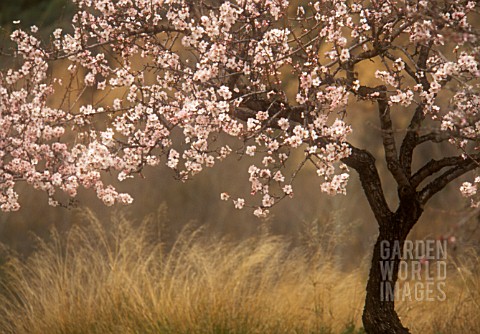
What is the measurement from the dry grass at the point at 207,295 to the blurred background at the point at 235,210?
2.55ft

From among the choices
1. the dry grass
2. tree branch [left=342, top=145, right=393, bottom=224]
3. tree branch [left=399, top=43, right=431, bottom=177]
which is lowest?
the dry grass

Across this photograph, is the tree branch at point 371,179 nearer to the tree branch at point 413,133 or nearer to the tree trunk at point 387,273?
the tree trunk at point 387,273

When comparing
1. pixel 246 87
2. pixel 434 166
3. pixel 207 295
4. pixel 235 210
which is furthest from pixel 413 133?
pixel 235 210

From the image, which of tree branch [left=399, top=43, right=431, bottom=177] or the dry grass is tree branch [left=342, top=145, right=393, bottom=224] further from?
the dry grass

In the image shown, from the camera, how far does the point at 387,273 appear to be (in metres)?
5.75

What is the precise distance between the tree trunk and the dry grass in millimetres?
812

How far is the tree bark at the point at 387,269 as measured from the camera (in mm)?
5699

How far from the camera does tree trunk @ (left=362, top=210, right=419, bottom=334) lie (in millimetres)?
5703

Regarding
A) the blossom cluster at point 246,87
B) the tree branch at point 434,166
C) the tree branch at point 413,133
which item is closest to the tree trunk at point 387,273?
the tree branch at point 434,166

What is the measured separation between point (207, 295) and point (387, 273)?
155 cm

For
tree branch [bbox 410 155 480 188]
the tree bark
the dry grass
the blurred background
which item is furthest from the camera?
the blurred background

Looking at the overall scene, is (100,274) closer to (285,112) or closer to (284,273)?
(284,273)

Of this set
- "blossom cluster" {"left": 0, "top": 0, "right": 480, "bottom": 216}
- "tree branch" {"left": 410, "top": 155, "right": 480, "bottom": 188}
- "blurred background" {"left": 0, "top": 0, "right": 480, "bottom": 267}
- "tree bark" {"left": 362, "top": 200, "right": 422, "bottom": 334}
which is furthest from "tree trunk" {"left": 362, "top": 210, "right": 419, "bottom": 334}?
"blurred background" {"left": 0, "top": 0, "right": 480, "bottom": 267}

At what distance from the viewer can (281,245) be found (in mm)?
7246
